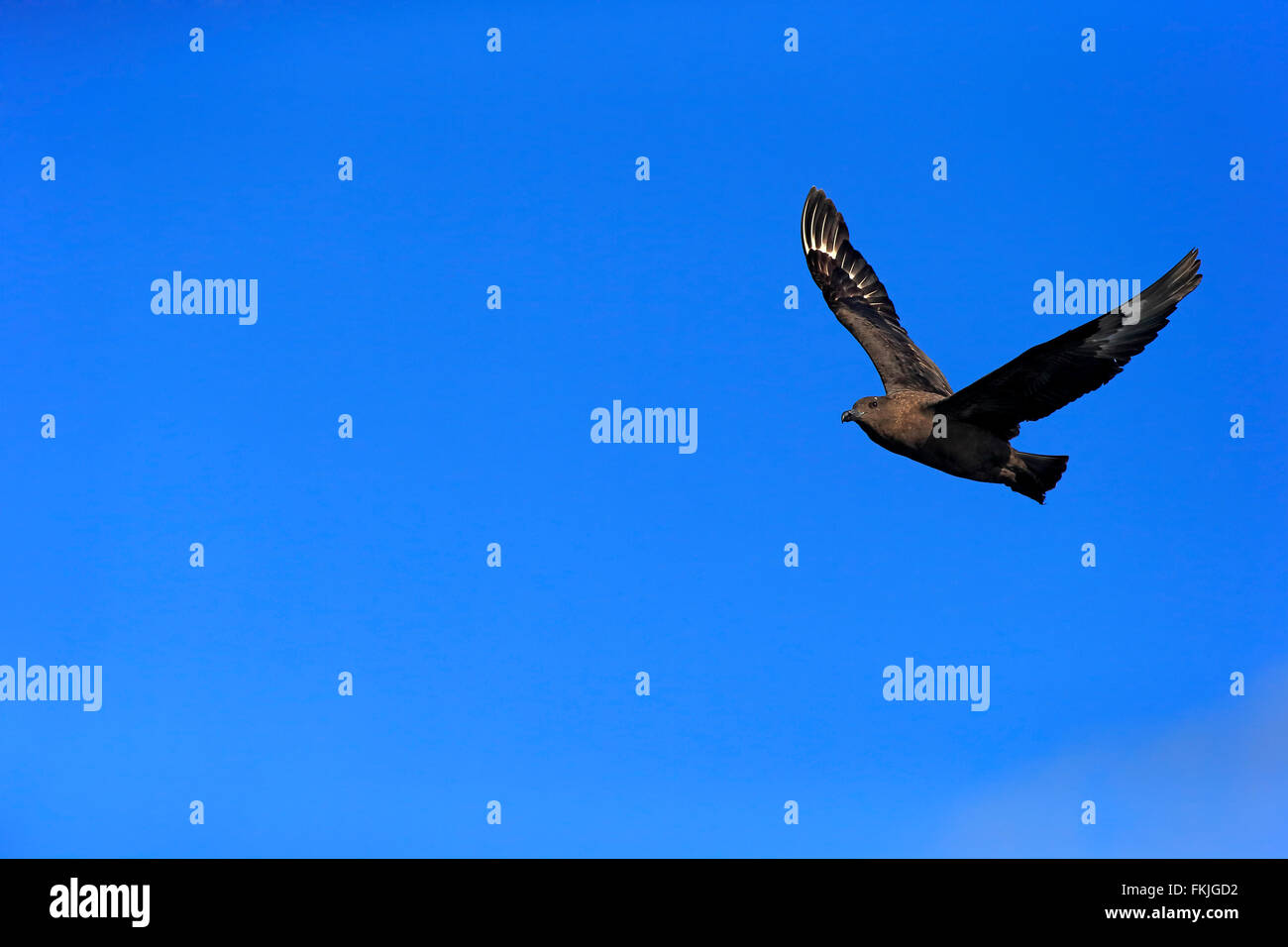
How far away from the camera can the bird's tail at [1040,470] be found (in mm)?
12648

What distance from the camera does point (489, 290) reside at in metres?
18.9

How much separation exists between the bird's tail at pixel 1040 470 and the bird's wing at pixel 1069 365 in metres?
0.36

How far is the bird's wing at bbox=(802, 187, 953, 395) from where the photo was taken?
1480 cm

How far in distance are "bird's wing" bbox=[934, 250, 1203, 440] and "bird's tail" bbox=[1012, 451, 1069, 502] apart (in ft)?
1.17

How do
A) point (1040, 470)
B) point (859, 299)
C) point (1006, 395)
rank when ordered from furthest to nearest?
point (859, 299), point (1040, 470), point (1006, 395)

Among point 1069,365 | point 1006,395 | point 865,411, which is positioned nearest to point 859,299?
point 865,411

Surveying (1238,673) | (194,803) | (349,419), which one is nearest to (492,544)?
(349,419)

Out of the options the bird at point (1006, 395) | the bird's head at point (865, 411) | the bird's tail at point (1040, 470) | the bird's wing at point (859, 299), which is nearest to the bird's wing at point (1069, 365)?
the bird at point (1006, 395)

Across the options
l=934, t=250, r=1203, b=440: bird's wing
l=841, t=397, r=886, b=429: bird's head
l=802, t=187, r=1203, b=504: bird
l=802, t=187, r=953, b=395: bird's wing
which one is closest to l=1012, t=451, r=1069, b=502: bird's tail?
l=802, t=187, r=1203, b=504: bird

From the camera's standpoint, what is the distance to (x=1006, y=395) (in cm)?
1213

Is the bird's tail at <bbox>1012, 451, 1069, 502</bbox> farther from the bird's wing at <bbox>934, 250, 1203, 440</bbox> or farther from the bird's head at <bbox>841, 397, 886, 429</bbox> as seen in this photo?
the bird's head at <bbox>841, 397, 886, 429</bbox>

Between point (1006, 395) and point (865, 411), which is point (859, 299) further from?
point (1006, 395)

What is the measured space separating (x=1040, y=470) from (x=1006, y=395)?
109 cm
